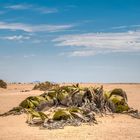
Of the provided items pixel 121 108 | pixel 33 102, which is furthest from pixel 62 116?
pixel 121 108

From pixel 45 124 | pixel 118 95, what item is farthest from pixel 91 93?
pixel 45 124

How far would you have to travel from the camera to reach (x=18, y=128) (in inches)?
499

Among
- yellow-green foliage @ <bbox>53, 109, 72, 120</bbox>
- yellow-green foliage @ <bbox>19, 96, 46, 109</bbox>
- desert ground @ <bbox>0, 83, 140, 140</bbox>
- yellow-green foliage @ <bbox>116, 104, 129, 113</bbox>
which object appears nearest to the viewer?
desert ground @ <bbox>0, 83, 140, 140</bbox>

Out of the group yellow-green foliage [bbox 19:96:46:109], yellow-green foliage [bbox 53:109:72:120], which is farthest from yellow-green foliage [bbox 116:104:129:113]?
yellow-green foliage [bbox 53:109:72:120]

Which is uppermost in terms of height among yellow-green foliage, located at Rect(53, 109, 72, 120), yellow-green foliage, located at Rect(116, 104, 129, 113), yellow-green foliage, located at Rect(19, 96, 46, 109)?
yellow-green foliage, located at Rect(19, 96, 46, 109)

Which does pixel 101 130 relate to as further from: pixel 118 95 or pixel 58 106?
pixel 118 95

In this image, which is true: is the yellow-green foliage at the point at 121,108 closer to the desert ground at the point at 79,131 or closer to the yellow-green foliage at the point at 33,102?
the desert ground at the point at 79,131

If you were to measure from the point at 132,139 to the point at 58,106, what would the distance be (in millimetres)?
6689

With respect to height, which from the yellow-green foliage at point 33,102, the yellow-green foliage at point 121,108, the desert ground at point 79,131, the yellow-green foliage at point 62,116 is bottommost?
the desert ground at point 79,131

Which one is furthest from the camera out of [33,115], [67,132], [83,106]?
[83,106]

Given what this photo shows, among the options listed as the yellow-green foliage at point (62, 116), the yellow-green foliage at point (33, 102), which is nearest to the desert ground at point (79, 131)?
the yellow-green foliage at point (62, 116)

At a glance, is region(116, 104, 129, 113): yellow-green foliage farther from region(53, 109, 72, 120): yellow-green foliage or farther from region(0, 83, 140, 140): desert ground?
region(53, 109, 72, 120): yellow-green foliage

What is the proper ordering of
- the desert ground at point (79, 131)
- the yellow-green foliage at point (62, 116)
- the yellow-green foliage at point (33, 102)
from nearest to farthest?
1. the desert ground at point (79, 131)
2. the yellow-green foliage at point (62, 116)
3. the yellow-green foliage at point (33, 102)

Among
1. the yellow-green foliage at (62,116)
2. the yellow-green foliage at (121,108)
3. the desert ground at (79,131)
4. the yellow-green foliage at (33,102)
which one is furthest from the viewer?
the yellow-green foliage at (33,102)
